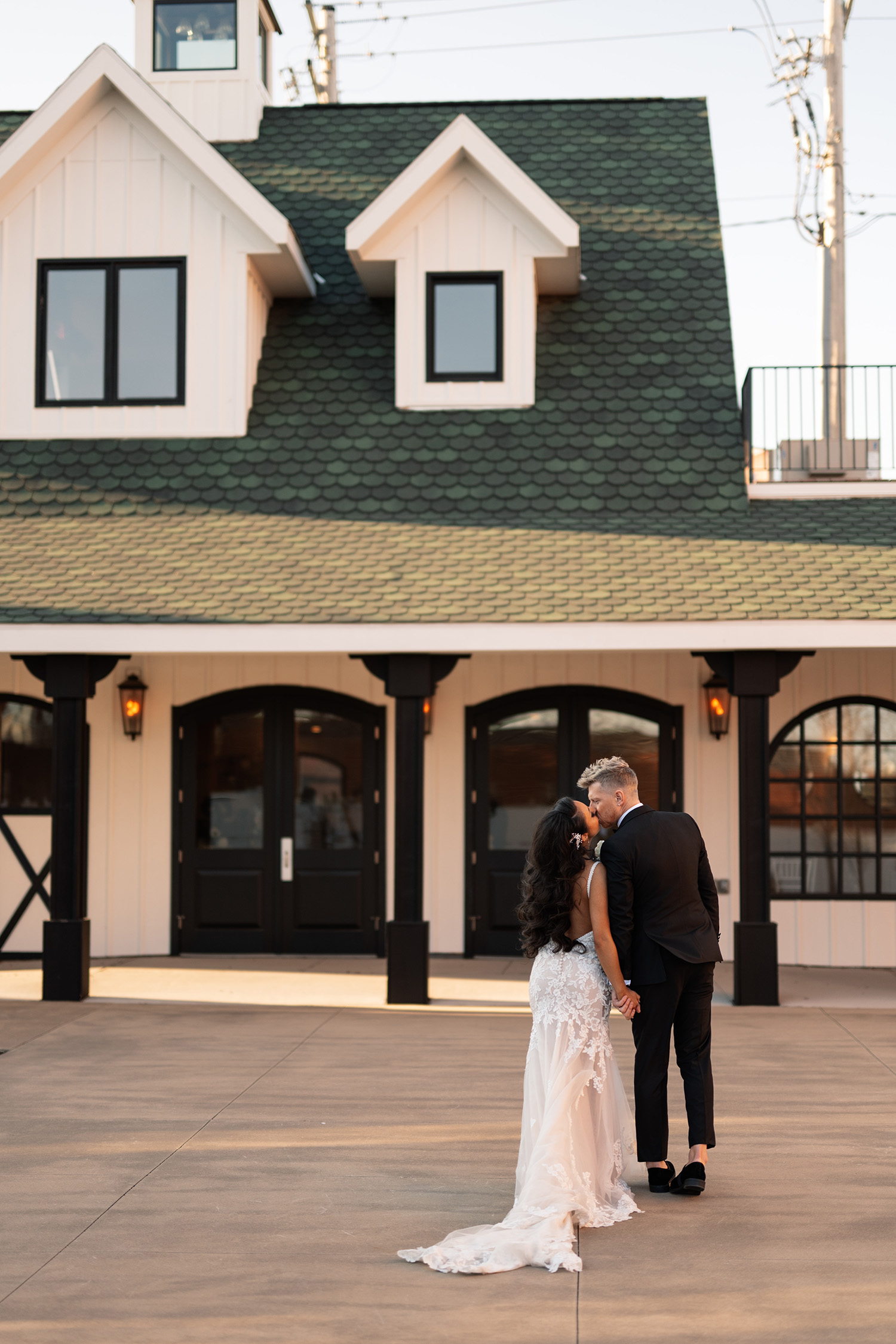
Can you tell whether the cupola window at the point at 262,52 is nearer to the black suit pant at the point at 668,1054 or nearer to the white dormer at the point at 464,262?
the white dormer at the point at 464,262

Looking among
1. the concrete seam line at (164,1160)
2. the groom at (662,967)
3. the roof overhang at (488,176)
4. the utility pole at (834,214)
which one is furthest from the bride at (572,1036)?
the utility pole at (834,214)

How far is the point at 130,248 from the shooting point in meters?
11.4

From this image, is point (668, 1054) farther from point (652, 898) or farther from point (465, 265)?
point (465, 265)

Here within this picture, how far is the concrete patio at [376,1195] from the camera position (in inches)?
156

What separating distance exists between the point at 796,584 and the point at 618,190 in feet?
18.0

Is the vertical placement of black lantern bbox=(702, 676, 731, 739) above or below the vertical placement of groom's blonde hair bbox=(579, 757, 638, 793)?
above

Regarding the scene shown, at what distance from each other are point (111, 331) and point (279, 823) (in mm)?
4651

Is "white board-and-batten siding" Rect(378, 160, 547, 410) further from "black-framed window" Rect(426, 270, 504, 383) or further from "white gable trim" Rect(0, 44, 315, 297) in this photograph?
"white gable trim" Rect(0, 44, 315, 297)

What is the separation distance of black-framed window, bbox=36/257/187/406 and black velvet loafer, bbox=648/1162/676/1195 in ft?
27.1

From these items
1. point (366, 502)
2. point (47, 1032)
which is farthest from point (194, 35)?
point (47, 1032)

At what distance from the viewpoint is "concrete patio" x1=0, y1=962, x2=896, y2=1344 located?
396 centimetres

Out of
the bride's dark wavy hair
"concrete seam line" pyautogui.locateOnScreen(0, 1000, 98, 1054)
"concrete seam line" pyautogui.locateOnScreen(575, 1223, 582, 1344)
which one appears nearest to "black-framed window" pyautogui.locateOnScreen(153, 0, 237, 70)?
"concrete seam line" pyautogui.locateOnScreen(0, 1000, 98, 1054)

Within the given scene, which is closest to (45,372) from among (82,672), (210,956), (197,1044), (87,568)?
(87,568)

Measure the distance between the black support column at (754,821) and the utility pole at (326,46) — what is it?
19630mm
